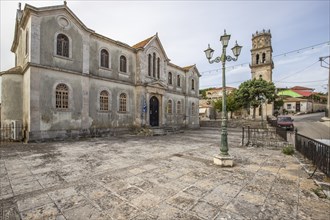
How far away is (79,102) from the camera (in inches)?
477

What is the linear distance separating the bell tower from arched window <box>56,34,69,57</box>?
34954mm

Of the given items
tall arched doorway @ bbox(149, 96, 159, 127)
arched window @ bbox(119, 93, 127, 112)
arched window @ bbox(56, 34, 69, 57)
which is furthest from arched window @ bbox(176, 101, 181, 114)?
arched window @ bbox(56, 34, 69, 57)

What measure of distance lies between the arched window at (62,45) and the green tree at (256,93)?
81.8 ft

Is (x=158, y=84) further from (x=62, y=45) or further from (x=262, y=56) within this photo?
(x=262, y=56)

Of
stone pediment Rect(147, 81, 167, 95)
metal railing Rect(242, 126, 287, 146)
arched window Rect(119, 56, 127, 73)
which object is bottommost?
metal railing Rect(242, 126, 287, 146)

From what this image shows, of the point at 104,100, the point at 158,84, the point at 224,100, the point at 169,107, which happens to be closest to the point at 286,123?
the point at 169,107

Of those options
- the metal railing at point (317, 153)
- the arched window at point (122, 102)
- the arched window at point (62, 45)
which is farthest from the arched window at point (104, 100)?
the metal railing at point (317, 153)

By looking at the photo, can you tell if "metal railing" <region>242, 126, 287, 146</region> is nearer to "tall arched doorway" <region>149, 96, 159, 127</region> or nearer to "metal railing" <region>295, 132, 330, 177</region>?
"metal railing" <region>295, 132, 330, 177</region>

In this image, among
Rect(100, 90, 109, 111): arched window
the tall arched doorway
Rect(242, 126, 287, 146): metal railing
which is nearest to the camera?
Rect(242, 126, 287, 146): metal railing

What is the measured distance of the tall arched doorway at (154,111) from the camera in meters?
17.1

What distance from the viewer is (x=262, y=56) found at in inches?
1367

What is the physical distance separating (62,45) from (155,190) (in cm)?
1203

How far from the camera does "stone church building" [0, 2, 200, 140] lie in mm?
10359

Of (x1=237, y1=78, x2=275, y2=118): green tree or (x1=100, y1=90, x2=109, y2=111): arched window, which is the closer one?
(x1=100, y1=90, x2=109, y2=111): arched window
